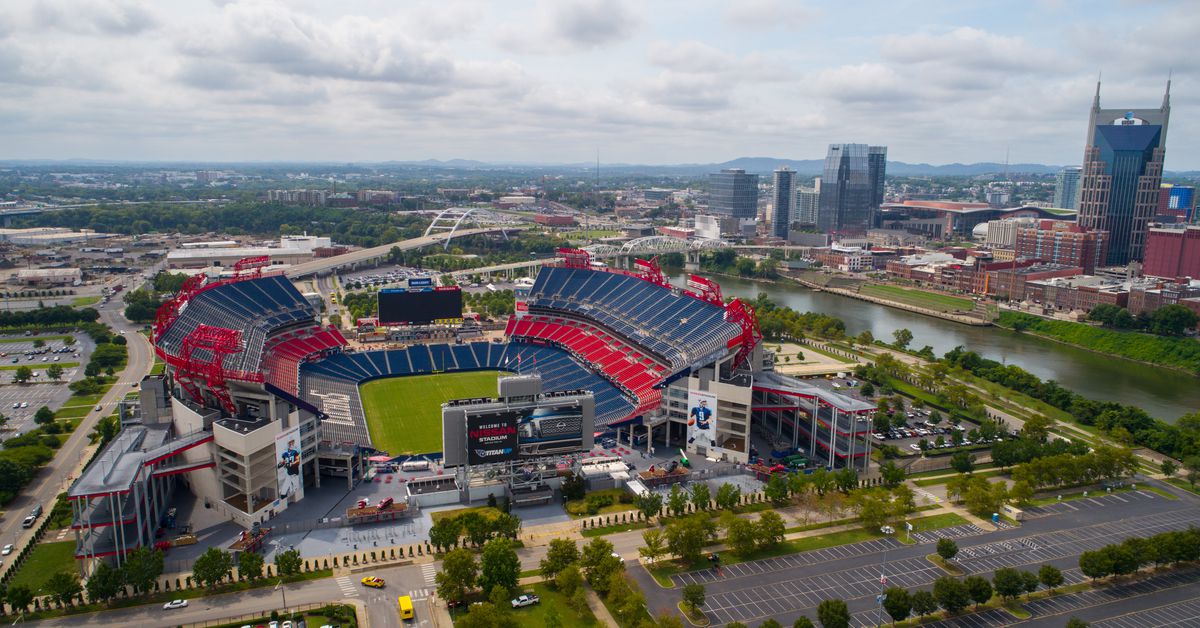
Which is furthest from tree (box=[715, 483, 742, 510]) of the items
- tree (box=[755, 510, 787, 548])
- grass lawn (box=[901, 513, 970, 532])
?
grass lawn (box=[901, 513, 970, 532])

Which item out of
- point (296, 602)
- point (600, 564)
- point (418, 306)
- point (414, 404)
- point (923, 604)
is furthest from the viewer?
point (418, 306)

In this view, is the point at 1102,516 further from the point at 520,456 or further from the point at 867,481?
the point at 520,456

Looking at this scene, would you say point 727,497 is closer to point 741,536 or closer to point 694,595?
point 741,536

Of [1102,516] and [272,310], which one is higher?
[272,310]

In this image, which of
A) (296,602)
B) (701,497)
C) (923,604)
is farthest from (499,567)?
(923,604)

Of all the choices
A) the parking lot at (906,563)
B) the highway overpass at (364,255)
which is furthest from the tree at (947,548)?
the highway overpass at (364,255)

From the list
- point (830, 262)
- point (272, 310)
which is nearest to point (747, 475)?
point (272, 310)

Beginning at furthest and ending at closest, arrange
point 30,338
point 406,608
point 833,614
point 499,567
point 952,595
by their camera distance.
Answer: point 30,338
point 499,567
point 406,608
point 952,595
point 833,614
